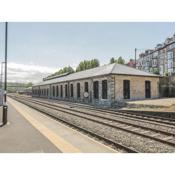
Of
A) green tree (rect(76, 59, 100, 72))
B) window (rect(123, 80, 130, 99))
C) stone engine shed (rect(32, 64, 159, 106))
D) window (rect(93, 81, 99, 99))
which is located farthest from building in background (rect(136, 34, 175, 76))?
window (rect(123, 80, 130, 99))

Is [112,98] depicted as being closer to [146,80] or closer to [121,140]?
Result: [146,80]

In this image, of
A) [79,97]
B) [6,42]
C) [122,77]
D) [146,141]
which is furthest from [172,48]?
[146,141]

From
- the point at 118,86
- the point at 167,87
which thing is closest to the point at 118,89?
the point at 118,86

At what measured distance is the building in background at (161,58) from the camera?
262 ft

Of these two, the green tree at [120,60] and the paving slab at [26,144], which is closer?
the paving slab at [26,144]

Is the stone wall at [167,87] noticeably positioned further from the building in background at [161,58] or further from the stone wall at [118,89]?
the building in background at [161,58]

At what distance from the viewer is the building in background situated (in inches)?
3140

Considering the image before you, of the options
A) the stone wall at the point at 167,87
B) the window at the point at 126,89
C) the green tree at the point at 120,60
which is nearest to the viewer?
the window at the point at 126,89

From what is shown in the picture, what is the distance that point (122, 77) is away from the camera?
34.0 m

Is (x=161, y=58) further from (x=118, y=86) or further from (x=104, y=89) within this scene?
(x=118, y=86)

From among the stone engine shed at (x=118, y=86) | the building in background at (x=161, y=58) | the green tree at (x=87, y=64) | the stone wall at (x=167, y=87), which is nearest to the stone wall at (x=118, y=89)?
the stone engine shed at (x=118, y=86)

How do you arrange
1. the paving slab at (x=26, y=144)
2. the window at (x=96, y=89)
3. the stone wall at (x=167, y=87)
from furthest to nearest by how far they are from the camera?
the stone wall at (x=167, y=87), the window at (x=96, y=89), the paving slab at (x=26, y=144)

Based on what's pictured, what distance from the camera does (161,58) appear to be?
8906 cm
